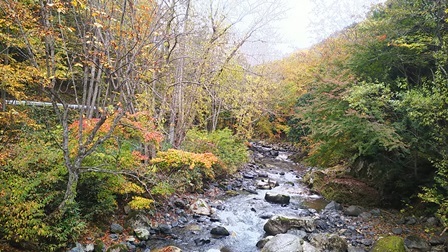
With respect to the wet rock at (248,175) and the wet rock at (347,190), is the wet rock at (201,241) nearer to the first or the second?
the wet rock at (347,190)

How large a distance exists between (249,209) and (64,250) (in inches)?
229

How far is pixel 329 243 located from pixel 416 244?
1.93m

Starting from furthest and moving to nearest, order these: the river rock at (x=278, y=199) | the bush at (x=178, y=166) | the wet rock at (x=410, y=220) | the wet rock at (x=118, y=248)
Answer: the river rock at (x=278, y=199), the wet rock at (x=410, y=220), the bush at (x=178, y=166), the wet rock at (x=118, y=248)

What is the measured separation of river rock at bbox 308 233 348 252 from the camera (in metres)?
6.59

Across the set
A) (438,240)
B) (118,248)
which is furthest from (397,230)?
(118,248)

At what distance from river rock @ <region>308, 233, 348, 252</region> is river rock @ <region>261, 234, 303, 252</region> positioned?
749mm

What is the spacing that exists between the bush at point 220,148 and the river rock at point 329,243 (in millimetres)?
6064

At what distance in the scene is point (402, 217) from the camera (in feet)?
28.6

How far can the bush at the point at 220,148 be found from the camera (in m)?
12.5

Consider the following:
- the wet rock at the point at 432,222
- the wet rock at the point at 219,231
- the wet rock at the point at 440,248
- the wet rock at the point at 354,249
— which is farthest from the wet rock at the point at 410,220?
the wet rock at the point at 219,231

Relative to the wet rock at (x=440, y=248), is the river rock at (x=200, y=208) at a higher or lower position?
lower

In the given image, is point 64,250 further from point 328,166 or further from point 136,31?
point 328,166

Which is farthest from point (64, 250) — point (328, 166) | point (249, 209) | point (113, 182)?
point (328, 166)

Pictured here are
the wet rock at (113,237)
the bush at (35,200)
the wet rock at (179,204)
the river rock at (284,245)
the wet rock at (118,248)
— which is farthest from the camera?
the wet rock at (179,204)
